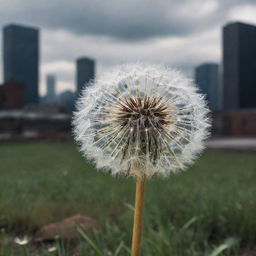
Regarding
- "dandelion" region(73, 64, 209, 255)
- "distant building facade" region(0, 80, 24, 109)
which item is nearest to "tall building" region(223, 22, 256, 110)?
"distant building facade" region(0, 80, 24, 109)

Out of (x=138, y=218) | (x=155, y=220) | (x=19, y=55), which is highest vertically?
(x=19, y=55)

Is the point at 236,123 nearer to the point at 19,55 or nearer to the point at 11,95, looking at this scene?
the point at 11,95

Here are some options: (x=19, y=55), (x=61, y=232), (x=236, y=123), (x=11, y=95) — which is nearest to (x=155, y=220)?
(x=61, y=232)

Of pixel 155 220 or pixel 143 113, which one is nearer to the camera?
pixel 143 113

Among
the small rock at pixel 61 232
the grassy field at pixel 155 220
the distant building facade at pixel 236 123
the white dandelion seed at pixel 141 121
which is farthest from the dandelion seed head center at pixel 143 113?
the distant building facade at pixel 236 123

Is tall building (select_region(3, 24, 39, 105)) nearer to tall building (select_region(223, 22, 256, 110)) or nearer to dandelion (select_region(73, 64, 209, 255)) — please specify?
tall building (select_region(223, 22, 256, 110))

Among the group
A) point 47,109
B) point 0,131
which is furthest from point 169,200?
point 47,109

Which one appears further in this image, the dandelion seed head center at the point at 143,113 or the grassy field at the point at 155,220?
the grassy field at the point at 155,220

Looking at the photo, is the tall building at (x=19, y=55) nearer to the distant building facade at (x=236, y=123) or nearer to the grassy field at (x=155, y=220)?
the distant building facade at (x=236, y=123)
